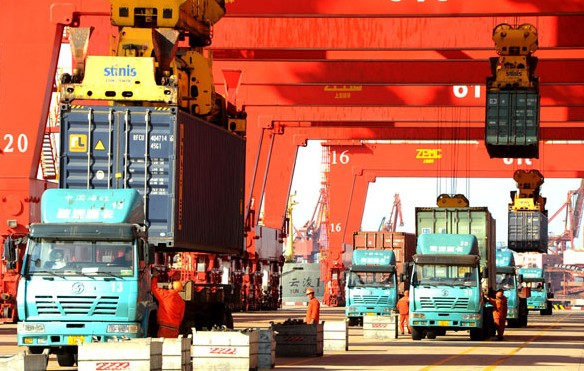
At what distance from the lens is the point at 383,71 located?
4338 centimetres

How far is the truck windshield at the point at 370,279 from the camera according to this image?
42.0 meters

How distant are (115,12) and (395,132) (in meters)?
36.5

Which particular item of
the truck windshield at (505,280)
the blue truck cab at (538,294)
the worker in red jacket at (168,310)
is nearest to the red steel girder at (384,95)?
the truck windshield at (505,280)

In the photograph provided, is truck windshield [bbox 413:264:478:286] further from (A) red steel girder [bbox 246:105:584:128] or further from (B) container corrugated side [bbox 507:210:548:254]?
(B) container corrugated side [bbox 507:210:548:254]

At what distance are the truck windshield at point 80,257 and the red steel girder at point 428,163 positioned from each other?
48.2 m

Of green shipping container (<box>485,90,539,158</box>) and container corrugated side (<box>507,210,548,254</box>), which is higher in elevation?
green shipping container (<box>485,90,539,158</box>)

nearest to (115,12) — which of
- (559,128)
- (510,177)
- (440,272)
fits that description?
(440,272)

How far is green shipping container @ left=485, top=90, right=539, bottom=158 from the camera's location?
1481 inches

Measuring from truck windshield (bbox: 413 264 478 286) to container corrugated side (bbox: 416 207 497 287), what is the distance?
147 inches

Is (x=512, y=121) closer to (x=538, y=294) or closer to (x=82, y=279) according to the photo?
(x=82, y=279)

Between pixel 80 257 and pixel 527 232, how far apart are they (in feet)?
173

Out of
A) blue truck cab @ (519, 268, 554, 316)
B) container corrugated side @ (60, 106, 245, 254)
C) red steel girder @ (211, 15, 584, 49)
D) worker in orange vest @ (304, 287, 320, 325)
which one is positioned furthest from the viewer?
blue truck cab @ (519, 268, 554, 316)

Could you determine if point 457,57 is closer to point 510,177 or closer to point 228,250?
point 228,250

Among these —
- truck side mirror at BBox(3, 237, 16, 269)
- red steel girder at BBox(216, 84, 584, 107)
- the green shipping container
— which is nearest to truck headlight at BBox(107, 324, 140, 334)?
truck side mirror at BBox(3, 237, 16, 269)
